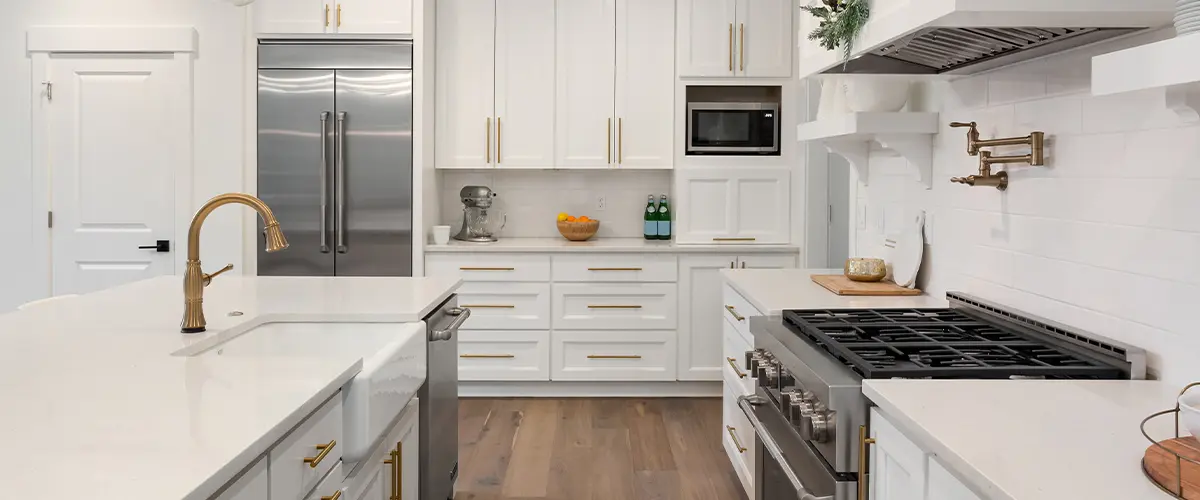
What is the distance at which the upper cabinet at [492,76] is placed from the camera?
509 cm

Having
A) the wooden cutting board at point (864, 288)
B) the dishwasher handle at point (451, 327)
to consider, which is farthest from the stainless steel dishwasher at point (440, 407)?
the wooden cutting board at point (864, 288)

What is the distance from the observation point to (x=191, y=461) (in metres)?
1.16

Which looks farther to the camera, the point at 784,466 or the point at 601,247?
the point at 601,247

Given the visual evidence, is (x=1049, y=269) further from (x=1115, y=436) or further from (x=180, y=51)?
(x=180, y=51)

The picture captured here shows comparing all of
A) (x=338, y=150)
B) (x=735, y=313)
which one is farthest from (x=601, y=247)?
(x=735, y=313)

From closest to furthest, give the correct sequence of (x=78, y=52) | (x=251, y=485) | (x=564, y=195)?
(x=251, y=485) < (x=78, y=52) < (x=564, y=195)

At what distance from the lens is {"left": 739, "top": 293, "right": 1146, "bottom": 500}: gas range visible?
5.98 ft

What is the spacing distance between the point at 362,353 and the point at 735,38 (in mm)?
3501

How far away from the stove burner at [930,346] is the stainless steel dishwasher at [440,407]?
106cm

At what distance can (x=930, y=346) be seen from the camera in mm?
2070

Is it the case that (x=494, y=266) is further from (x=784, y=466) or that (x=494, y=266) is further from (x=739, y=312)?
(x=784, y=466)

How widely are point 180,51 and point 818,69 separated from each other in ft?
11.2

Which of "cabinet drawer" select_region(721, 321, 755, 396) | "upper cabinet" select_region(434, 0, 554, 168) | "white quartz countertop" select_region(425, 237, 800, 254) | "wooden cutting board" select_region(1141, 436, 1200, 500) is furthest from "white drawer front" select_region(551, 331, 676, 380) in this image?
"wooden cutting board" select_region(1141, 436, 1200, 500)

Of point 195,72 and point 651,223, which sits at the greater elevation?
point 195,72
